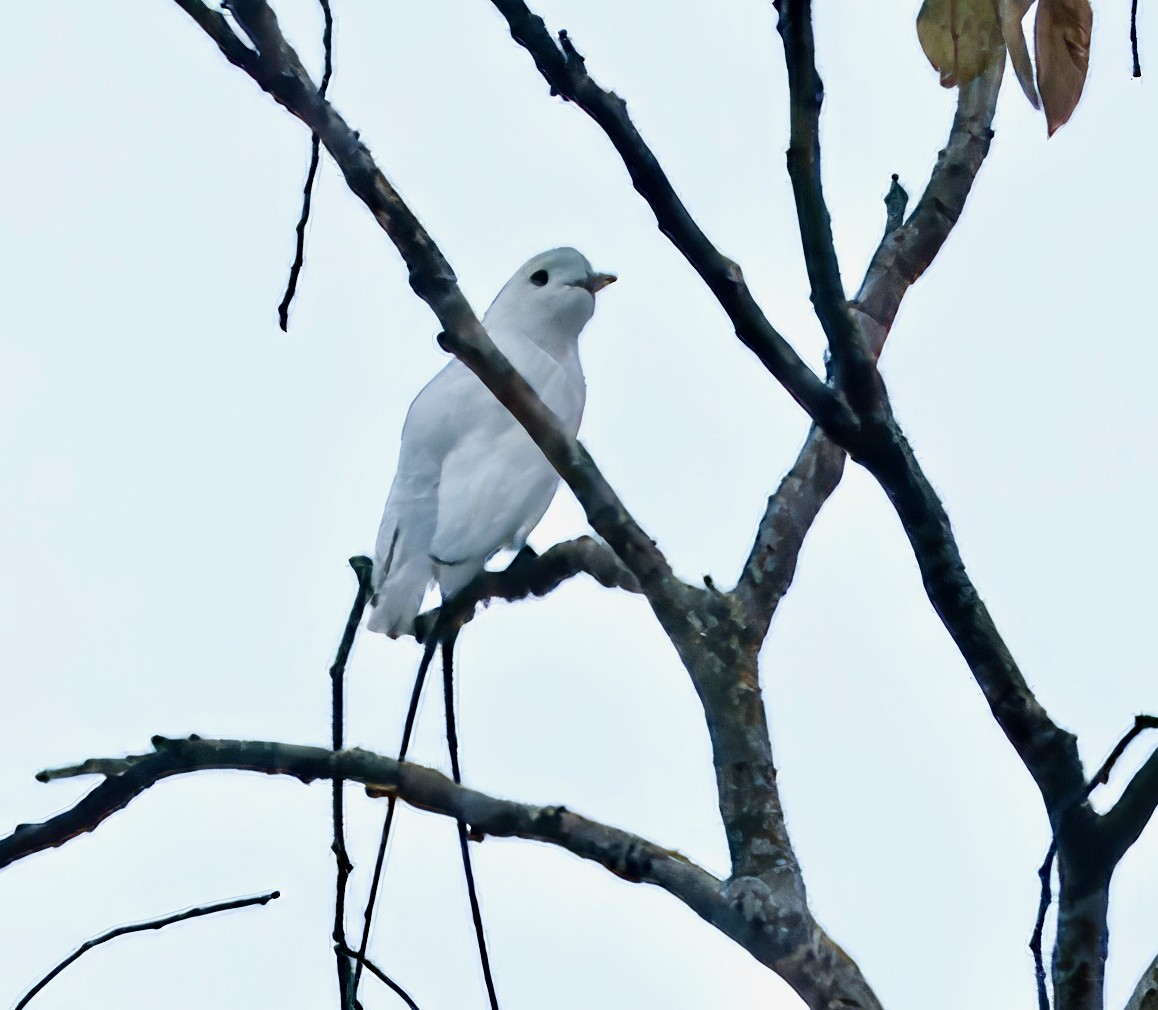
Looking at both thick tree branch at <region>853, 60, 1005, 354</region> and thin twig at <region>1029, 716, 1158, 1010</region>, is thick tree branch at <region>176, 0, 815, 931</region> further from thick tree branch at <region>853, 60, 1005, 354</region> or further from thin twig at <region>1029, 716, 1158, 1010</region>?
thick tree branch at <region>853, 60, 1005, 354</region>

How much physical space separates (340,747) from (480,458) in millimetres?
1517

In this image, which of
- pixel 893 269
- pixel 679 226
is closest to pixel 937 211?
pixel 893 269

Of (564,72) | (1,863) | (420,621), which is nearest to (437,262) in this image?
(564,72)

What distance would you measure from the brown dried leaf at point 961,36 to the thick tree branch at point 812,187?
0.13m

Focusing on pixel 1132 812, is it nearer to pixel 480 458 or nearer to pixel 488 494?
pixel 488 494

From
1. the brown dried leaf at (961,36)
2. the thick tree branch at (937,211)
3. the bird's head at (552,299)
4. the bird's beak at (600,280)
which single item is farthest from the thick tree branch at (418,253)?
the bird's beak at (600,280)

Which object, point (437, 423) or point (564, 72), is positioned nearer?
point (564, 72)

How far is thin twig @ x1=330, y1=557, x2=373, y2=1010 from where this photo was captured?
4.83 feet

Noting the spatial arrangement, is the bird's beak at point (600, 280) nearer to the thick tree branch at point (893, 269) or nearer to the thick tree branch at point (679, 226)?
the thick tree branch at point (893, 269)

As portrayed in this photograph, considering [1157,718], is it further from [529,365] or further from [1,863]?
[529,365]

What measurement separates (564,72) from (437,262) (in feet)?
0.93

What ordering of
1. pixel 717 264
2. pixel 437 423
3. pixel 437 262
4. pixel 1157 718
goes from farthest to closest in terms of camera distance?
pixel 437 423 → pixel 437 262 → pixel 717 264 → pixel 1157 718

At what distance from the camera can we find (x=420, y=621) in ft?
8.75

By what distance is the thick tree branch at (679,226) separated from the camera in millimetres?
1377
